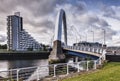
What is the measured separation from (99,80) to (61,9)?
9674 cm

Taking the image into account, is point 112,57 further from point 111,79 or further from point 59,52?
point 59,52

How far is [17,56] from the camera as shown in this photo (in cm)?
13038

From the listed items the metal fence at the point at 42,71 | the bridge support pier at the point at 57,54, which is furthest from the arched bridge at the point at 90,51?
the metal fence at the point at 42,71

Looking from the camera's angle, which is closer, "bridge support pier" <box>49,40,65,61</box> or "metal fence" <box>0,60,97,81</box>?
"metal fence" <box>0,60,97,81</box>

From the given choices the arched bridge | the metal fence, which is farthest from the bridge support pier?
the metal fence

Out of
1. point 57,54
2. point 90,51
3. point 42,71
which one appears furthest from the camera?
point 57,54

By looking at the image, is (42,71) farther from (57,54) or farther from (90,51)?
(57,54)

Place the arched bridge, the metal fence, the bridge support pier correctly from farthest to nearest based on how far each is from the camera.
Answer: the bridge support pier < the arched bridge < the metal fence

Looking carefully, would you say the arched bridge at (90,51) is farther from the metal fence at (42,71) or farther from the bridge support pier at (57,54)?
the metal fence at (42,71)

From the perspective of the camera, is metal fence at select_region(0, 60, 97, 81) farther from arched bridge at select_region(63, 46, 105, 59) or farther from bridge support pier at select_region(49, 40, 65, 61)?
bridge support pier at select_region(49, 40, 65, 61)

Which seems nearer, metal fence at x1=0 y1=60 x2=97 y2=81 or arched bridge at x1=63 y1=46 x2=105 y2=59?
metal fence at x1=0 y1=60 x2=97 y2=81

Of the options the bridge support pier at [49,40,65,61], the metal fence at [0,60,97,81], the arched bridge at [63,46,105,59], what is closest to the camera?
the metal fence at [0,60,97,81]

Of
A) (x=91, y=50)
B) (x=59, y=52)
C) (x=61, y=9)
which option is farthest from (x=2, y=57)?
(x=91, y=50)

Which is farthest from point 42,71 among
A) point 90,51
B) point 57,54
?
point 57,54
